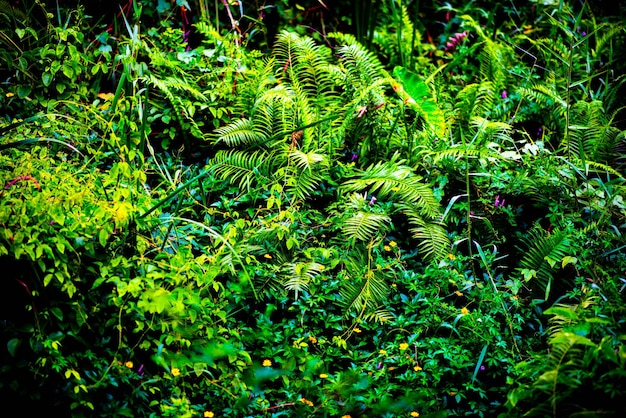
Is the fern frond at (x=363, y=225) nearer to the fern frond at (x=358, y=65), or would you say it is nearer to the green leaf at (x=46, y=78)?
the fern frond at (x=358, y=65)

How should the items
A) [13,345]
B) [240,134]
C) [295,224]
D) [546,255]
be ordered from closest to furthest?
[13,345] → [546,255] → [295,224] → [240,134]

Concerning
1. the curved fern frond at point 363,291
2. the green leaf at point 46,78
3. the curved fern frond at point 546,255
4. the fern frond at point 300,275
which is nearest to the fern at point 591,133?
the curved fern frond at point 546,255

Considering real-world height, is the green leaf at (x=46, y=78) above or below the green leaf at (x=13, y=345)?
above

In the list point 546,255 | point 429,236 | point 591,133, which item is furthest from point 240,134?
point 591,133

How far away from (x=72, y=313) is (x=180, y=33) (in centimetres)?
214

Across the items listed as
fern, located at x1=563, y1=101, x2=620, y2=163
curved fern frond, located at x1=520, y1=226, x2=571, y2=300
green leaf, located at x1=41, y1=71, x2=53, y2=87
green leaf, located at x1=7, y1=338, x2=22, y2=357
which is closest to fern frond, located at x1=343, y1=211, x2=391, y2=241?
curved fern frond, located at x1=520, y1=226, x2=571, y2=300

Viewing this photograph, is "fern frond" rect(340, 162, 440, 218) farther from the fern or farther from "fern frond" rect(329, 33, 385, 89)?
the fern

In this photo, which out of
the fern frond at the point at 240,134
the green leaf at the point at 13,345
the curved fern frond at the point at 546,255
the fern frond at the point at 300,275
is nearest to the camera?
the green leaf at the point at 13,345

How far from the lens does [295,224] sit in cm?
320

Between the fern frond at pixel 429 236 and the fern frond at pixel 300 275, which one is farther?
the fern frond at pixel 429 236

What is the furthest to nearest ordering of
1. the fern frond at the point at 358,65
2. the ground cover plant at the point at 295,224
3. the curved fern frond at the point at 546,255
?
the fern frond at the point at 358,65, the curved fern frond at the point at 546,255, the ground cover plant at the point at 295,224

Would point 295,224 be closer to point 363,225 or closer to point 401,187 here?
point 363,225

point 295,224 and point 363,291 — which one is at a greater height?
point 295,224

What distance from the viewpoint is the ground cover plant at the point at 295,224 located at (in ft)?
7.91
